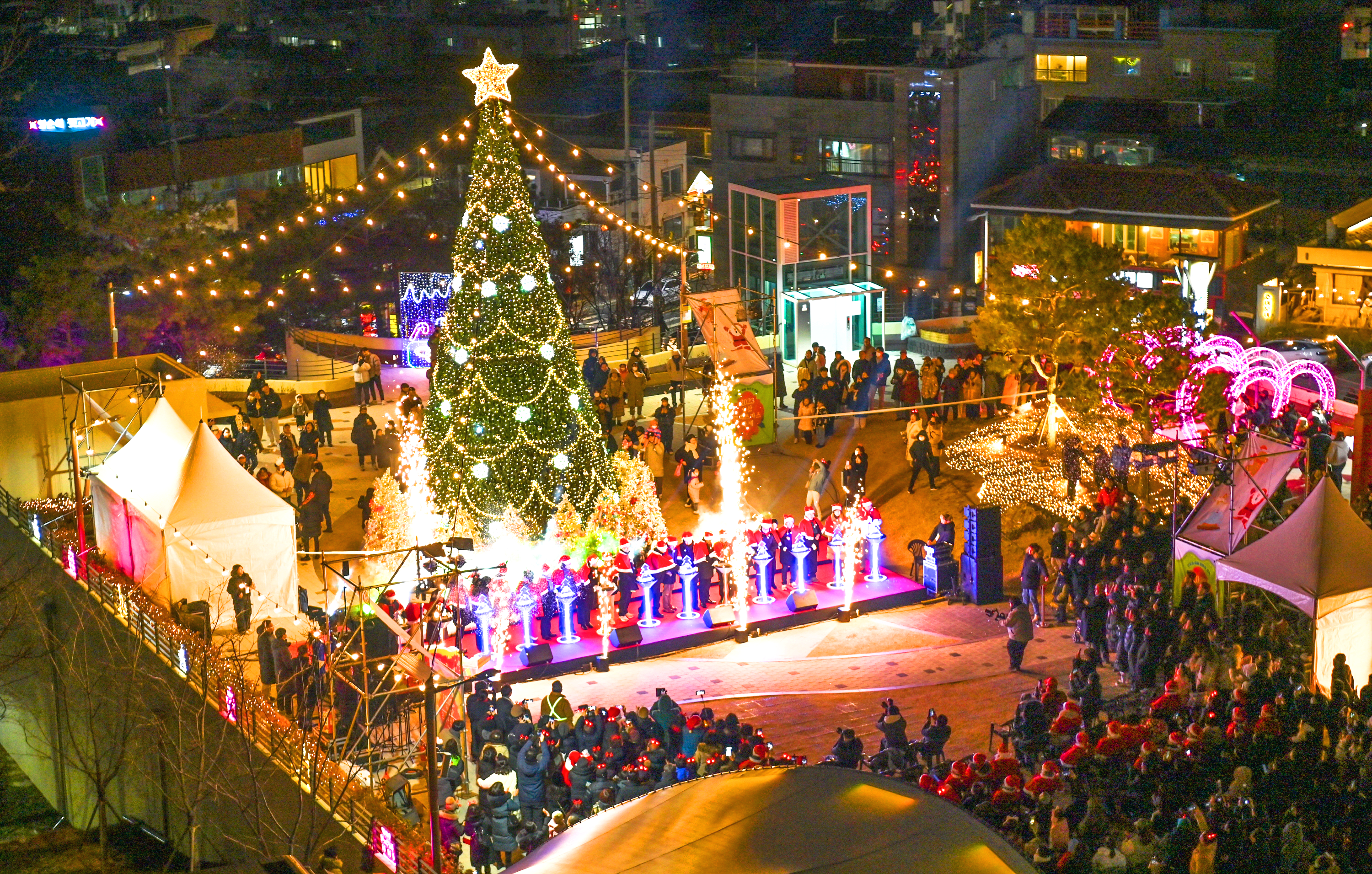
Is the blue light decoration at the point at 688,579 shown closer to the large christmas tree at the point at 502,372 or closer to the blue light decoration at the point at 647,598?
the blue light decoration at the point at 647,598

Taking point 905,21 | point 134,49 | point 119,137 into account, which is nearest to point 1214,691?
point 119,137

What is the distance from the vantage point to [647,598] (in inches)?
791

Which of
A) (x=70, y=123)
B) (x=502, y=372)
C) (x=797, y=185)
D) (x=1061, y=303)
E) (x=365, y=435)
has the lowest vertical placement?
(x=365, y=435)

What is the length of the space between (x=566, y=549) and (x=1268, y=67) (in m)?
34.8

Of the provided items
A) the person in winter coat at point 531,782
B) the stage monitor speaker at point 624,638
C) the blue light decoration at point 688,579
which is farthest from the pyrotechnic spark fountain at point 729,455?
the person in winter coat at point 531,782

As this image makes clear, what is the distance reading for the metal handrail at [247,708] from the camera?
14.4m

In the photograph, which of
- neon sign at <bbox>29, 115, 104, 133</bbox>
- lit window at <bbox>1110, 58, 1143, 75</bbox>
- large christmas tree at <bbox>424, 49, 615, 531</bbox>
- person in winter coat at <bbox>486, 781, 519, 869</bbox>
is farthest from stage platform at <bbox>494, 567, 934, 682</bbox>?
lit window at <bbox>1110, 58, 1143, 75</bbox>

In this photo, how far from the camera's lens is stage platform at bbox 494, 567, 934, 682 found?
1923cm

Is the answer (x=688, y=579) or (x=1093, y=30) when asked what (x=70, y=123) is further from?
(x=688, y=579)

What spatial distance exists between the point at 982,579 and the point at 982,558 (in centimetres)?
32

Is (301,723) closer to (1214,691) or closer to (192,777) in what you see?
(192,777)

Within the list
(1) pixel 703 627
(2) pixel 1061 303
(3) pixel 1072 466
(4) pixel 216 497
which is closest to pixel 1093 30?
(2) pixel 1061 303

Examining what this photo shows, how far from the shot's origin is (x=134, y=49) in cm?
5784

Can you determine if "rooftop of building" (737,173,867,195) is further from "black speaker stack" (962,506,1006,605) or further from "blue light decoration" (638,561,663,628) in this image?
"blue light decoration" (638,561,663,628)
